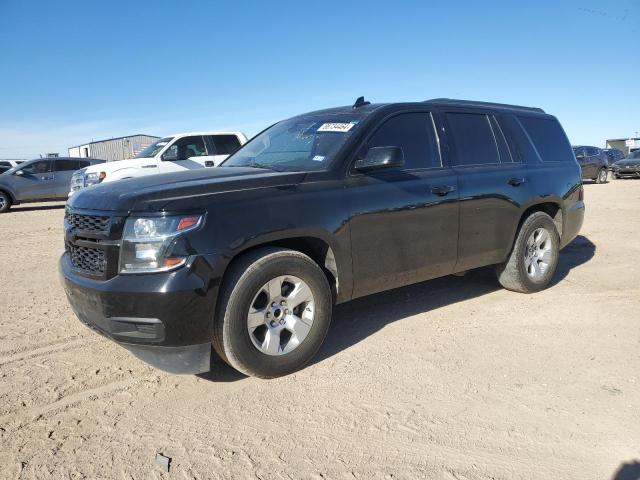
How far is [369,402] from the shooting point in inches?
119

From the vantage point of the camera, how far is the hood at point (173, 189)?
2977 mm

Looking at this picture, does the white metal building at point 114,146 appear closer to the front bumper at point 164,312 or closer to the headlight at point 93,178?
the headlight at point 93,178

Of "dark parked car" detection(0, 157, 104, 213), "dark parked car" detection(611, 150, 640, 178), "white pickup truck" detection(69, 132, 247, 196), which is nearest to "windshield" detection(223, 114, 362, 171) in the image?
"white pickup truck" detection(69, 132, 247, 196)

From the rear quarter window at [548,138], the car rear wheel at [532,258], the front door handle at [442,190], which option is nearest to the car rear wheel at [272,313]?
the front door handle at [442,190]

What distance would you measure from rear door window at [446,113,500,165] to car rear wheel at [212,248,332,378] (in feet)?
6.41

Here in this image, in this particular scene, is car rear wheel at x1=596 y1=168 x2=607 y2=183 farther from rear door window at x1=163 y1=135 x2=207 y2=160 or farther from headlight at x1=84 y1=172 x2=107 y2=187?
headlight at x1=84 y1=172 x2=107 y2=187

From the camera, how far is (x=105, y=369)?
3545mm

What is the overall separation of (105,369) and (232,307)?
48.4 inches

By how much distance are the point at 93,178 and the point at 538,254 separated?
9.78m

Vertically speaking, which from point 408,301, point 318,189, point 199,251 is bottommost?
point 408,301

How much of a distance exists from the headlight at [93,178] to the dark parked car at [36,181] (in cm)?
602

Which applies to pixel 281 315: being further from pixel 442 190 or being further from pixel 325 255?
pixel 442 190

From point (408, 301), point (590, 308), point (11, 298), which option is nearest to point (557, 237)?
point (590, 308)

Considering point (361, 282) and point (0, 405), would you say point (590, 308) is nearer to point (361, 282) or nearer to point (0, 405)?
point (361, 282)
